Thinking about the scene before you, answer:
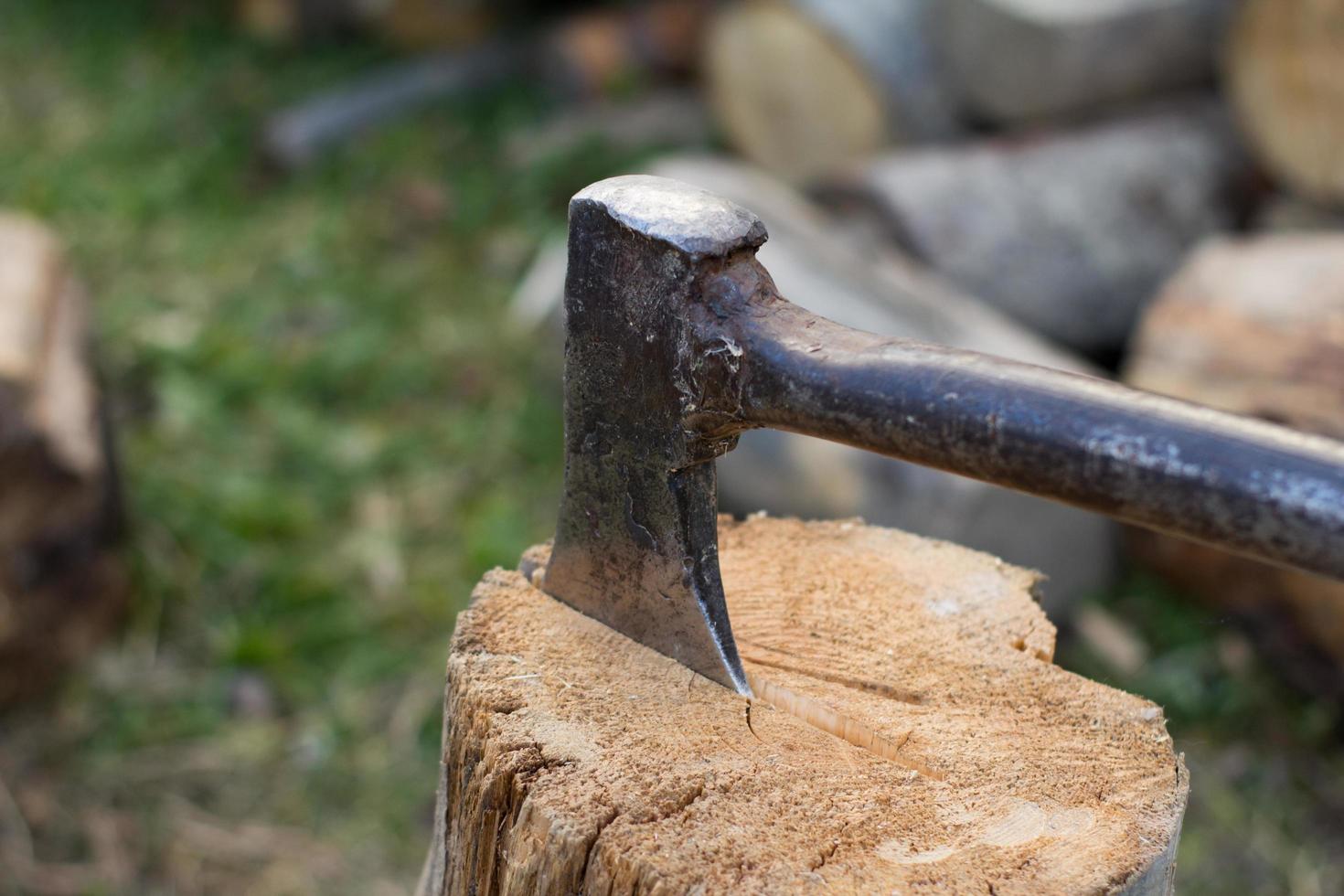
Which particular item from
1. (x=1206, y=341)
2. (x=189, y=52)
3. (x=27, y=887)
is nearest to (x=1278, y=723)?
(x=1206, y=341)

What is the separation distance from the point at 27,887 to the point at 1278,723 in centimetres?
260

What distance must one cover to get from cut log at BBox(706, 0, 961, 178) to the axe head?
3073 millimetres

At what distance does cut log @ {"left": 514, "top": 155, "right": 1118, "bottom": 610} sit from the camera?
2.75 metres

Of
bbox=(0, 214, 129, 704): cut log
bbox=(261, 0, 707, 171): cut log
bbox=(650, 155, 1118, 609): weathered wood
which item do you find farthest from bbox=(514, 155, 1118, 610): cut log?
bbox=(261, 0, 707, 171): cut log

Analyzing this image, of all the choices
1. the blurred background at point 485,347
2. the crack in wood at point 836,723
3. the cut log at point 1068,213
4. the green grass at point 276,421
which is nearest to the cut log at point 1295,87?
the blurred background at point 485,347

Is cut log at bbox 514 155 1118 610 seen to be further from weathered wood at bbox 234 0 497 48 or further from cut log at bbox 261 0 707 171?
weathered wood at bbox 234 0 497 48

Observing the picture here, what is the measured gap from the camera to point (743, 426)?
3.85 ft

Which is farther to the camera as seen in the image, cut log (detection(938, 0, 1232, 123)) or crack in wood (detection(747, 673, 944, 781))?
cut log (detection(938, 0, 1232, 123))

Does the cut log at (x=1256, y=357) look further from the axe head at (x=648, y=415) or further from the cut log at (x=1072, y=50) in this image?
the axe head at (x=648, y=415)

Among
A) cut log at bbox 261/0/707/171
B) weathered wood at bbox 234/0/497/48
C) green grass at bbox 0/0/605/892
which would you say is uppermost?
weathered wood at bbox 234/0/497/48

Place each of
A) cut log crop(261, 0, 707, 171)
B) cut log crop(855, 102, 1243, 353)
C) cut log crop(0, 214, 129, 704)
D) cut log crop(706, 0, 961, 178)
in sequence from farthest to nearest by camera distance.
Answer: cut log crop(261, 0, 707, 171) < cut log crop(706, 0, 961, 178) < cut log crop(855, 102, 1243, 353) < cut log crop(0, 214, 129, 704)

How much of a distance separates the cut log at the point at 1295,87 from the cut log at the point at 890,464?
2.47 ft

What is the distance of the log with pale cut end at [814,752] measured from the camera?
3.46 feet

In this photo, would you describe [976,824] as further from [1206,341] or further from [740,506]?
[1206,341]
